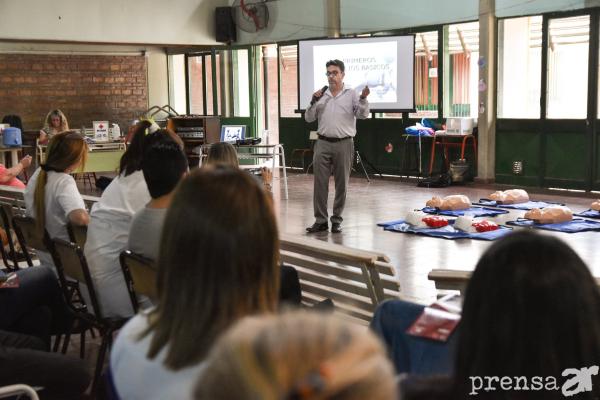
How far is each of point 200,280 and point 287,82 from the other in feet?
46.0

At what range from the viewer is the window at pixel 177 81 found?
699 inches

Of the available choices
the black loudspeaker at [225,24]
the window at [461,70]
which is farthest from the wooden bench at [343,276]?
the black loudspeaker at [225,24]

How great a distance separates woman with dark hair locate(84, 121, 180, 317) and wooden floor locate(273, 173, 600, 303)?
225cm

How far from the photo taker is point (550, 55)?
11.2 m

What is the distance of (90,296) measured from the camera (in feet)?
11.5

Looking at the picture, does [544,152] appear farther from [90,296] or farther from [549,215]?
[90,296]

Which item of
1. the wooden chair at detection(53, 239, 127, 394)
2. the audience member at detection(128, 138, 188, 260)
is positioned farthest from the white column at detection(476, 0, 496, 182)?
the wooden chair at detection(53, 239, 127, 394)

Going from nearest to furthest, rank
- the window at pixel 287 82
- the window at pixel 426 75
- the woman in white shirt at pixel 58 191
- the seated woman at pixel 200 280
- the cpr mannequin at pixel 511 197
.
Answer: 1. the seated woman at pixel 200 280
2. the woman in white shirt at pixel 58 191
3. the cpr mannequin at pixel 511 197
4. the window at pixel 426 75
5. the window at pixel 287 82

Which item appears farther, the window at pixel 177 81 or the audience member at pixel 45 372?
the window at pixel 177 81

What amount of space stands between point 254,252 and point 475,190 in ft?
33.3

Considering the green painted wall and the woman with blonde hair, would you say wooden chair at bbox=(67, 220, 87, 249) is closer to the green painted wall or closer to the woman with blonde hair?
the woman with blonde hair

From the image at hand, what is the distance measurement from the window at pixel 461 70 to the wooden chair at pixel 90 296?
9.64 metres

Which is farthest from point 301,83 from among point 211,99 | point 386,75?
point 211,99

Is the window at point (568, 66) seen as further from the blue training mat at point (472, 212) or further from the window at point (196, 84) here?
the window at point (196, 84)
